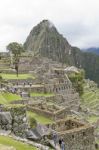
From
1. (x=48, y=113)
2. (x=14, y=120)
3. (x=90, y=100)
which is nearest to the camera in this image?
(x=14, y=120)

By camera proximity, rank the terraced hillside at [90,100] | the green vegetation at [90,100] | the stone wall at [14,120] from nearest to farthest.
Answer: the stone wall at [14,120] < the terraced hillside at [90,100] < the green vegetation at [90,100]

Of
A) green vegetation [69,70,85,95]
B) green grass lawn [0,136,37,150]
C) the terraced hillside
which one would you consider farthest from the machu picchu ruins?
green grass lawn [0,136,37,150]

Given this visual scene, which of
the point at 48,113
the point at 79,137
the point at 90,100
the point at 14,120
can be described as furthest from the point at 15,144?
the point at 90,100

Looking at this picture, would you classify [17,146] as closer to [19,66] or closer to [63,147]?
[63,147]

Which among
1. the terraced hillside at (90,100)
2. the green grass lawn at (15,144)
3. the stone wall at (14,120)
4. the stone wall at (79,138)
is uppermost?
the stone wall at (14,120)

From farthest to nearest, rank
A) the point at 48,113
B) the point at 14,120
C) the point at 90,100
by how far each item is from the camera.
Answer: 1. the point at 90,100
2. the point at 48,113
3. the point at 14,120

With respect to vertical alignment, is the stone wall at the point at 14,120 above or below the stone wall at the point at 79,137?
above

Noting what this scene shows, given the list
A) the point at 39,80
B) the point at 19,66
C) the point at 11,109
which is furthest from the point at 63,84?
the point at 11,109

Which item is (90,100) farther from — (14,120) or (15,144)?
(15,144)

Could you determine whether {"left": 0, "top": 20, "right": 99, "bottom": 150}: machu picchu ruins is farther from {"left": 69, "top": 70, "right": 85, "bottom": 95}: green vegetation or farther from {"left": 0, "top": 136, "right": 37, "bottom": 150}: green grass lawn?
{"left": 0, "top": 136, "right": 37, "bottom": 150}: green grass lawn

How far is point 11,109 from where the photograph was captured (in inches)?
899

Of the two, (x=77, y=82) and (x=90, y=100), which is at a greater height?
(x=77, y=82)

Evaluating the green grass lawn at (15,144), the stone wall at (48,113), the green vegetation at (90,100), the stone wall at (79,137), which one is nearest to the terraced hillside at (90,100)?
the green vegetation at (90,100)

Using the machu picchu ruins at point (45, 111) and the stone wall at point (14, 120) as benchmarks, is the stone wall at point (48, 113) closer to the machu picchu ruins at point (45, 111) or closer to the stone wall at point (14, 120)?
the machu picchu ruins at point (45, 111)
